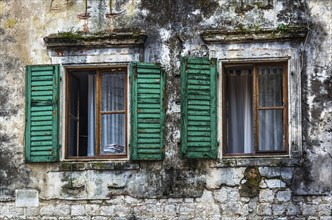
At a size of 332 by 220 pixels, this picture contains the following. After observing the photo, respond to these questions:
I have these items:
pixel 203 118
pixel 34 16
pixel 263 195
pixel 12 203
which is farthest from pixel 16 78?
pixel 263 195

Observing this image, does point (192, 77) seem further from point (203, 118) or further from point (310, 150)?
point (310, 150)

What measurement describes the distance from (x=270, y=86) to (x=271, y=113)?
422 mm

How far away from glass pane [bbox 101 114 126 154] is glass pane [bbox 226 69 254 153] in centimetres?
166

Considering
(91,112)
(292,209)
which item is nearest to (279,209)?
(292,209)

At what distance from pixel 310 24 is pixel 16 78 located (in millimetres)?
4679

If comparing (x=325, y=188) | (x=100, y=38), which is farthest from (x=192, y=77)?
(x=325, y=188)

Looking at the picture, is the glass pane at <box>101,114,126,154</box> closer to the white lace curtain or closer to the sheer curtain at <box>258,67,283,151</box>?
the white lace curtain

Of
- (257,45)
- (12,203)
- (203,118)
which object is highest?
(257,45)

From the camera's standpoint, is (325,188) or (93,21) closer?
(325,188)

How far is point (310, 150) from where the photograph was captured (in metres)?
14.2

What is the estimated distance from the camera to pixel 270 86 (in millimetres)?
14734

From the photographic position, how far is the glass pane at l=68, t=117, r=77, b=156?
592 inches

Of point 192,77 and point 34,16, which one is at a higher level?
point 34,16

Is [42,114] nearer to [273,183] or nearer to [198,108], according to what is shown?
A: [198,108]
